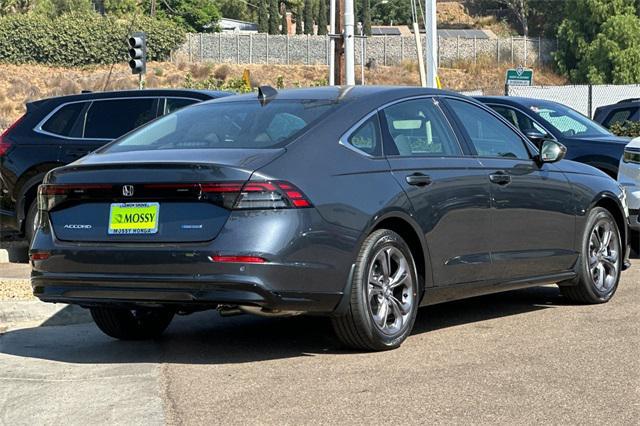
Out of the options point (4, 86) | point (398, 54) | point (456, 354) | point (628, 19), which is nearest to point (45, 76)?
point (4, 86)

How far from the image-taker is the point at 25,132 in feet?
42.0

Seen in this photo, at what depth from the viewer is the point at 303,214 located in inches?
259

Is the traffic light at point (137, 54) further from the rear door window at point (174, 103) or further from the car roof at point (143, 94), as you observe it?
the rear door window at point (174, 103)

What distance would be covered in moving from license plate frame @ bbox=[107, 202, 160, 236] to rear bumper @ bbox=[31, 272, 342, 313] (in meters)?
0.26

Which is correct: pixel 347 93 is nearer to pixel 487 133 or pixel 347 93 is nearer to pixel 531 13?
pixel 487 133

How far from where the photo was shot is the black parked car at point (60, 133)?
41.6ft

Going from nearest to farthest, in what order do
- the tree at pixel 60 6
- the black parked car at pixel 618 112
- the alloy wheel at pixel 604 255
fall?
the alloy wheel at pixel 604 255
the black parked car at pixel 618 112
the tree at pixel 60 6

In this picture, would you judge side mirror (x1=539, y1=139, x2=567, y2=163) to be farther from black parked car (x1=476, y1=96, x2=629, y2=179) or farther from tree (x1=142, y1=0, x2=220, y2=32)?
tree (x1=142, y1=0, x2=220, y2=32)

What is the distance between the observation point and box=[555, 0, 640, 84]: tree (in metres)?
70.5

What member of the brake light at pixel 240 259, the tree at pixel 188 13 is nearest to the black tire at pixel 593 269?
the brake light at pixel 240 259

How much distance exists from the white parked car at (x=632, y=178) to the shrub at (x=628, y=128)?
922cm

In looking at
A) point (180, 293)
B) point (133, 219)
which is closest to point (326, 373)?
point (180, 293)

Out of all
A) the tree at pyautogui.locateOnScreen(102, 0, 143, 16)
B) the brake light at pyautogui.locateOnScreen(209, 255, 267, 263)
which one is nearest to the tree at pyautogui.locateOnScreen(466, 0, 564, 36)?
the tree at pyautogui.locateOnScreen(102, 0, 143, 16)

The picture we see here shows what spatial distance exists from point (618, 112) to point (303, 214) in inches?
602
